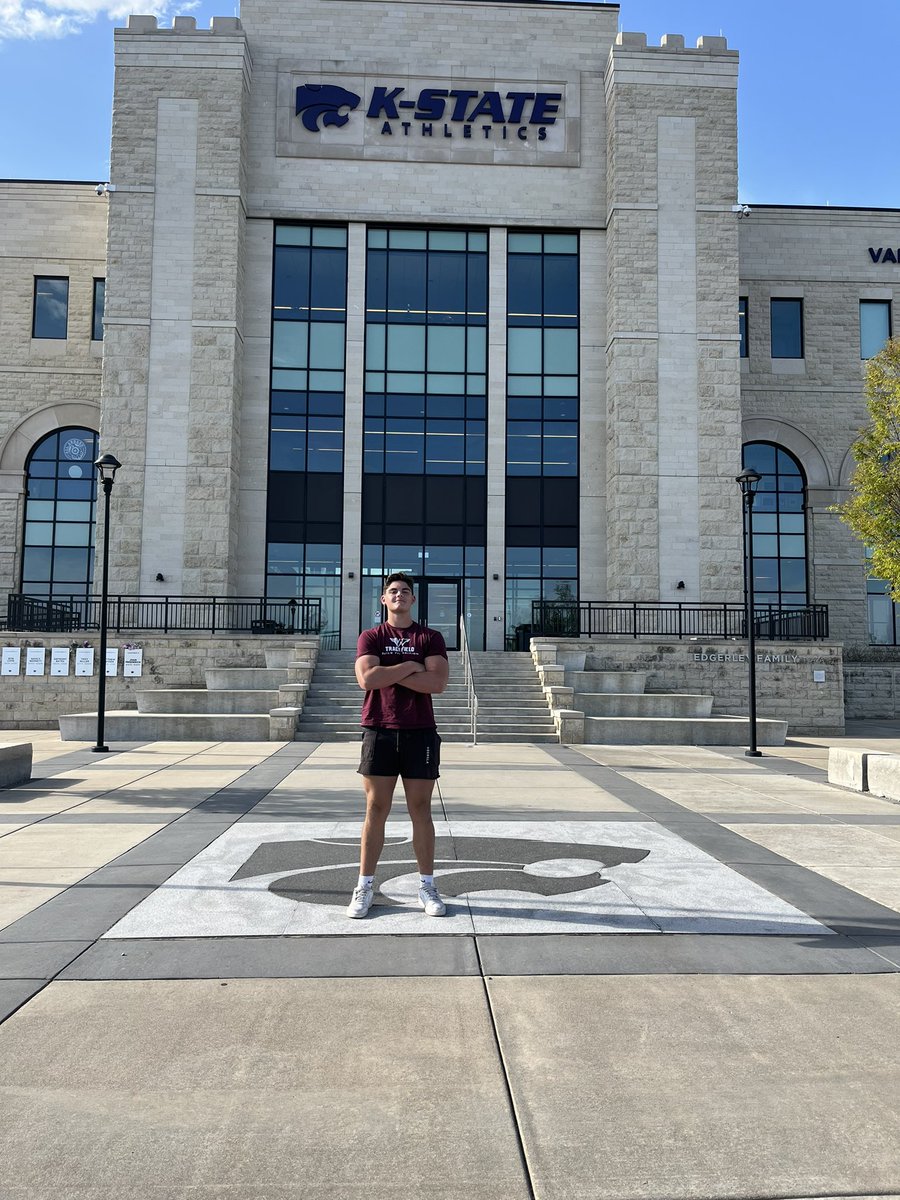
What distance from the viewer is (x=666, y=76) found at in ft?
89.8

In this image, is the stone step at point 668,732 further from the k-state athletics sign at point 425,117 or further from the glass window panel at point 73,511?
the k-state athletics sign at point 425,117

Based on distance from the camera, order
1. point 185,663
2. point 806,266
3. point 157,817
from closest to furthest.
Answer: point 157,817, point 185,663, point 806,266

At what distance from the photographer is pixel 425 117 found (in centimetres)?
2809

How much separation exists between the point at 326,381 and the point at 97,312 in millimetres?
8618

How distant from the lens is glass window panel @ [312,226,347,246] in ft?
93.1

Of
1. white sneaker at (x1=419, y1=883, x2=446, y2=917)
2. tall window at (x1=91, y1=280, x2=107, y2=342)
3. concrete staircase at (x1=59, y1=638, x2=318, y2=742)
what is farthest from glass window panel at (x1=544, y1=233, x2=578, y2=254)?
white sneaker at (x1=419, y1=883, x2=446, y2=917)

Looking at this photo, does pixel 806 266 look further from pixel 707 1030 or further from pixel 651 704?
pixel 707 1030

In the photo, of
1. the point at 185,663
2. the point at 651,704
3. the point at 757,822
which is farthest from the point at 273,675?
the point at 757,822

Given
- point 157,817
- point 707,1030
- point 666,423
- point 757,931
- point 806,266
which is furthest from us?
point 806,266

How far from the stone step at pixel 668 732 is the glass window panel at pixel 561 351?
48.6 feet

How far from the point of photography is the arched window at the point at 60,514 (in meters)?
28.7

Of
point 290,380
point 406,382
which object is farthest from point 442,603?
point 290,380

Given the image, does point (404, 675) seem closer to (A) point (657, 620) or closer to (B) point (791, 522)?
(A) point (657, 620)

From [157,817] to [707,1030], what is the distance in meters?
6.16
